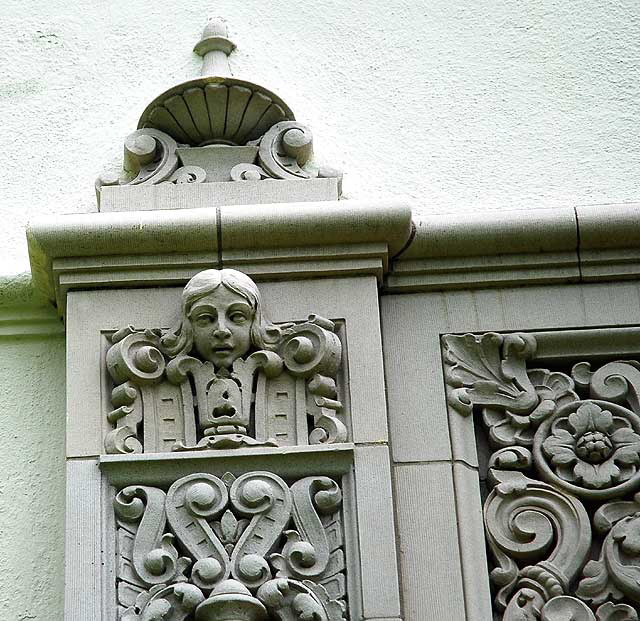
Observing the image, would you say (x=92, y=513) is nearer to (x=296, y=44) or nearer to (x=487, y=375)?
(x=487, y=375)

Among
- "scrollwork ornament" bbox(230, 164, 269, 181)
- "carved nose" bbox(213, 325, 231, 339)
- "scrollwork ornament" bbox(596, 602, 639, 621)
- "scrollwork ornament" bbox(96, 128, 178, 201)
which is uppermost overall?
"scrollwork ornament" bbox(96, 128, 178, 201)

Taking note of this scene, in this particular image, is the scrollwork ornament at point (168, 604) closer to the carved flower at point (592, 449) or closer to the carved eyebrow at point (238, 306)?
the carved eyebrow at point (238, 306)

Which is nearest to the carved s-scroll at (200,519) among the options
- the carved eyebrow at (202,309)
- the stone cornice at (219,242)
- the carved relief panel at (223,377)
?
the carved relief panel at (223,377)

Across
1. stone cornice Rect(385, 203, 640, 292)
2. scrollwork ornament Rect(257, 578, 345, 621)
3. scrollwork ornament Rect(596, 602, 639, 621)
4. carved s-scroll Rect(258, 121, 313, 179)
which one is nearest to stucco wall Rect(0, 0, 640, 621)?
carved s-scroll Rect(258, 121, 313, 179)

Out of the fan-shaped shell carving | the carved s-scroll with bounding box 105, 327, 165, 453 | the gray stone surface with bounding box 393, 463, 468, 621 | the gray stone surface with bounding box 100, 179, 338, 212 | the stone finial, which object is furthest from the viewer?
the stone finial

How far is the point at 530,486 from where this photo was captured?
14.8 ft

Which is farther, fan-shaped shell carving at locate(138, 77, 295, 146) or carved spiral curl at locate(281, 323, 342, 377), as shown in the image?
fan-shaped shell carving at locate(138, 77, 295, 146)

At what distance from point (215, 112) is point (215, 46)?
364 millimetres

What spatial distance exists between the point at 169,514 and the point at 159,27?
1.73 metres

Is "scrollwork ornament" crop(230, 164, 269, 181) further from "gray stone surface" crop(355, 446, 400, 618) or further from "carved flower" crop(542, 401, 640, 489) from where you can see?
"carved flower" crop(542, 401, 640, 489)

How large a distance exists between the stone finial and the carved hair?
0.88 meters

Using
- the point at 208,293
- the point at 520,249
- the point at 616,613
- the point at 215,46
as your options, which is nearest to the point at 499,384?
the point at 520,249

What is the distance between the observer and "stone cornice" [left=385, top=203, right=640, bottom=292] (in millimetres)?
4750

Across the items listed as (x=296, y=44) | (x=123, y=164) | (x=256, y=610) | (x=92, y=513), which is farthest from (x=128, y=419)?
(x=296, y=44)
